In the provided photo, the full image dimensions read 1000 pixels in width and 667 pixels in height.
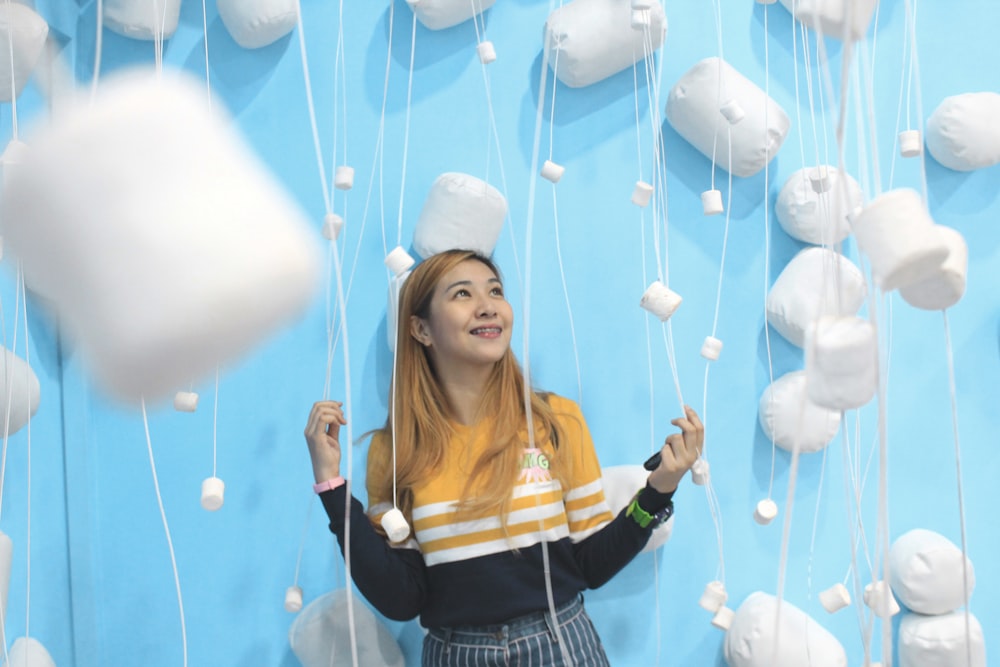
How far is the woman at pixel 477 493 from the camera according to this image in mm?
1171

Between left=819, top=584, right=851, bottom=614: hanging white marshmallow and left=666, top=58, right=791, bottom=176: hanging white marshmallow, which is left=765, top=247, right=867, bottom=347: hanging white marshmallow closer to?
left=666, top=58, right=791, bottom=176: hanging white marshmallow

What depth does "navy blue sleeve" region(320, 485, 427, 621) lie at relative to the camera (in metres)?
1.14

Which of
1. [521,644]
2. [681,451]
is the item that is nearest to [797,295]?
[681,451]

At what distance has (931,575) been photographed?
4.47 ft

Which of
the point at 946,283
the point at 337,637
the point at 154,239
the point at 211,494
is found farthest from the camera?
the point at 337,637

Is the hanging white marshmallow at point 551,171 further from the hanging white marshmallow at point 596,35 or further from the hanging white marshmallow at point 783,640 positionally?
the hanging white marshmallow at point 783,640

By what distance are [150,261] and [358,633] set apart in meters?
0.98

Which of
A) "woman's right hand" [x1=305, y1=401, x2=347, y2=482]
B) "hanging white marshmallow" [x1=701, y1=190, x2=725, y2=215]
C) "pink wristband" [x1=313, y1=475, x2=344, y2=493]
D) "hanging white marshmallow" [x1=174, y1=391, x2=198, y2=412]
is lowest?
"pink wristband" [x1=313, y1=475, x2=344, y2=493]

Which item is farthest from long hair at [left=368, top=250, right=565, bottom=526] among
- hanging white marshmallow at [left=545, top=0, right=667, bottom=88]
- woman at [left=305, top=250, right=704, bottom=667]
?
hanging white marshmallow at [left=545, top=0, right=667, bottom=88]

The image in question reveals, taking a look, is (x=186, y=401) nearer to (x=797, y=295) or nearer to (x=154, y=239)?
(x=154, y=239)

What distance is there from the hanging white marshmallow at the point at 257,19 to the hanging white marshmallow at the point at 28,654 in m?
0.89

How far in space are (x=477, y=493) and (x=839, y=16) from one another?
2.34ft

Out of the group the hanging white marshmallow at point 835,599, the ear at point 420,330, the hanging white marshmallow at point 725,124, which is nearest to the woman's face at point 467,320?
the ear at point 420,330

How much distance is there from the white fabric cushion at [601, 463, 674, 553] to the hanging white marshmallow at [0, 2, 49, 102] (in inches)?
36.7
